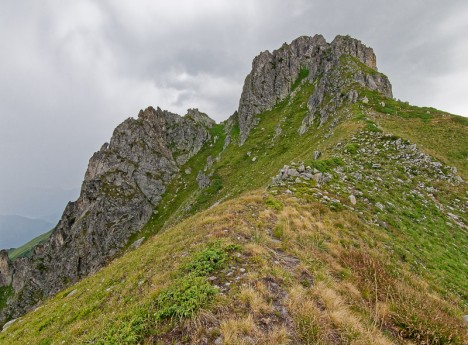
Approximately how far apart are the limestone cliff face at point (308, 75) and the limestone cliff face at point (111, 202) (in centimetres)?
4285

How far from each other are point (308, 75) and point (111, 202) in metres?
99.0

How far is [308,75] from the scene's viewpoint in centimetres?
9544

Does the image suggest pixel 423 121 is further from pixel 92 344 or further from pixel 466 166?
pixel 92 344

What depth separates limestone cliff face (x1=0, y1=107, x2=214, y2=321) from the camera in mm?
108250

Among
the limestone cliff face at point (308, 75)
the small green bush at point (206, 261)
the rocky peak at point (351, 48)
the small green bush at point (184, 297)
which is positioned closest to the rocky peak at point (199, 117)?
the limestone cliff face at point (308, 75)

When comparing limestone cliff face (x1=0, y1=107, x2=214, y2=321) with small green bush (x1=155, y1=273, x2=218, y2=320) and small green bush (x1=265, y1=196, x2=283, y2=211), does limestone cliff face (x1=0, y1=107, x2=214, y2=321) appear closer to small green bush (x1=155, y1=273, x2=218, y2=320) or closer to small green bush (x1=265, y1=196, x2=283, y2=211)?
small green bush (x1=265, y1=196, x2=283, y2=211)

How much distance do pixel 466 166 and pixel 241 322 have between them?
34284mm

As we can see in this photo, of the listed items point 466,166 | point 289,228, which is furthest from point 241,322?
point 466,166

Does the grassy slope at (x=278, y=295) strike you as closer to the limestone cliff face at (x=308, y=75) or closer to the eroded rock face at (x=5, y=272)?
the limestone cliff face at (x=308, y=75)

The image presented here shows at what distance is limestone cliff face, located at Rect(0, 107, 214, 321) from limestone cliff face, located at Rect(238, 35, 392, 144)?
42.9 meters

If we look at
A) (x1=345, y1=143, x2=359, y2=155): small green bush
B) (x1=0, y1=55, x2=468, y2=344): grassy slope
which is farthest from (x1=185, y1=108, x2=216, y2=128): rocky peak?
(x1=0, y1=55, x2=468, y2=344): grassy slope

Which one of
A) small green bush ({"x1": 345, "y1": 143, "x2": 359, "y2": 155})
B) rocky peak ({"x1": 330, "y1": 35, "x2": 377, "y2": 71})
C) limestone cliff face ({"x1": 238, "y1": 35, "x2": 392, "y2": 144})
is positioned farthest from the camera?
rocky peak ({"x1": 330, "y1": 35, "x2": 377, "y2": 71})

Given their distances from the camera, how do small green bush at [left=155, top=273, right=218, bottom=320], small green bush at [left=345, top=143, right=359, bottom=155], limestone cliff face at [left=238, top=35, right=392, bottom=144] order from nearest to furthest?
small green bush at [left=155, top=273, right=218, bottom=320] < small green bush at [left=345, top=143, right=359, bottom=155] < limestone cliff face at [left=238, top=35, right=392, bottom=144]

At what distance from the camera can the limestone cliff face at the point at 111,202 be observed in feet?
355
